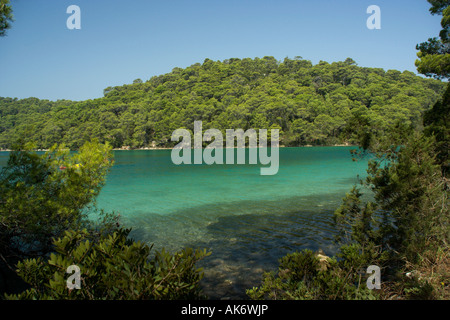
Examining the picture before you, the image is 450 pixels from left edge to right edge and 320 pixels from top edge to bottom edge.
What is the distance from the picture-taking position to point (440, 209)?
611cm

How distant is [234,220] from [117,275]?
1122 cm

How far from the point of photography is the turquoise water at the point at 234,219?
8.65 meters

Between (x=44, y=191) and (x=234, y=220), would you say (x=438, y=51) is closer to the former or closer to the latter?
(x=234, y=220)

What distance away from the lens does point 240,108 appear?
9988 cm

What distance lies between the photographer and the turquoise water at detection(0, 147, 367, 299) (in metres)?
8.60

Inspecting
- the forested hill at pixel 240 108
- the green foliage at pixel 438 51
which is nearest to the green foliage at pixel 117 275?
the green foliage at pixel 438 51

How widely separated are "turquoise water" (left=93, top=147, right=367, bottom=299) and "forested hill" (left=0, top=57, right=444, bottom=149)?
72.4m

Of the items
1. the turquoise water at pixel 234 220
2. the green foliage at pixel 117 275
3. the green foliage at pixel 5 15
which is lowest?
the turquoise water at pixel 234 220

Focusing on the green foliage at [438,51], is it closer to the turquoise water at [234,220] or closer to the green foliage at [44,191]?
the turquoise water at [234,220]

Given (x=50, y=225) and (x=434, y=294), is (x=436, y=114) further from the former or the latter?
(x=50, y=225)

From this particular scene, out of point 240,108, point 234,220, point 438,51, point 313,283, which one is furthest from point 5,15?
point 240,108

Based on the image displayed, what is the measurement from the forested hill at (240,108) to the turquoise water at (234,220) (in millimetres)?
72104

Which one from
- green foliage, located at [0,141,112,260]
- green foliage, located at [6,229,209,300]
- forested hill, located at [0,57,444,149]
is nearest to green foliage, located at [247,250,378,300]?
green foliage, located at [6,229,209,300]
